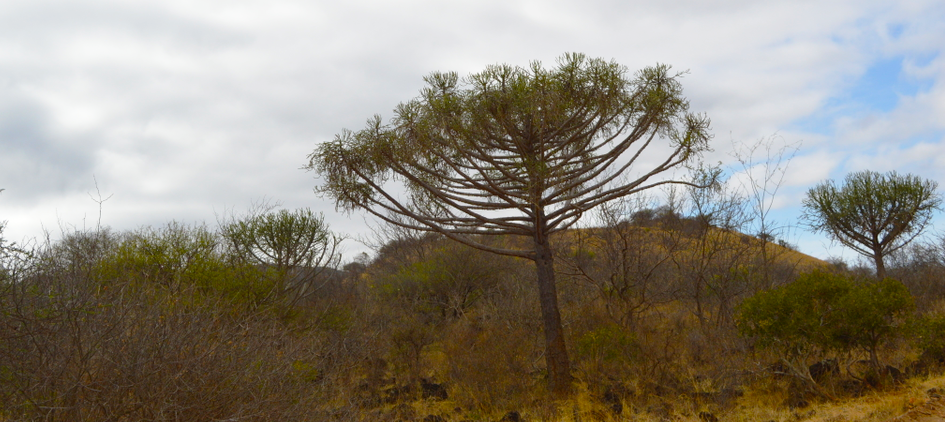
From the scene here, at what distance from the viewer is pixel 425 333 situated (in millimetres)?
→ 11383

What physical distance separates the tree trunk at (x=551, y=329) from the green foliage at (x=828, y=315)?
105 inches

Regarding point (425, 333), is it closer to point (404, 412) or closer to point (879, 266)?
point (404, 412)

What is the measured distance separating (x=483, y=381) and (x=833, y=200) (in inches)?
629

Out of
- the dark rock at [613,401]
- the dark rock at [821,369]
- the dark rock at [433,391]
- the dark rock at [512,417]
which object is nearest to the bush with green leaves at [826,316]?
the dark rock at [821,369]

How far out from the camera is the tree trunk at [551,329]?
795 cm

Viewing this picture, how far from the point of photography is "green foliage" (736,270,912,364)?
7.10m

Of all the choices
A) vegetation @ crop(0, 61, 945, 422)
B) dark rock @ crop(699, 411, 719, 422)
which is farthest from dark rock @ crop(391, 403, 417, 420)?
dark rock @ crop(699, 411, 719, 422)

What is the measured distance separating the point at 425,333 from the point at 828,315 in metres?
7.00

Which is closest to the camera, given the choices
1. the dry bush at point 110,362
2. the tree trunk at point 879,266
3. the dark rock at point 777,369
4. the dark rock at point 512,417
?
the dry bush at point 110,362

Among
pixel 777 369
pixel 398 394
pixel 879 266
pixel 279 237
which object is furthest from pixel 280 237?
pixel 879 266

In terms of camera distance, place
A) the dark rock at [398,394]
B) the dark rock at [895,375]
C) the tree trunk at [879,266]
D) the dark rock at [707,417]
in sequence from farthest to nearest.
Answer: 1. the tree trunk at [879,266]
2. the dark rock at [398,394]
3. the dark rock at [895,375]
4. the dark rock at [707,417]

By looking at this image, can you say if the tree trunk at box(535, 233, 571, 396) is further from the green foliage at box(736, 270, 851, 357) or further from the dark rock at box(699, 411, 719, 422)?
the green foliage at box(736, 270, 851, 357)

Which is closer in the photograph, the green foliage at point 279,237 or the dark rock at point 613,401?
the dark rock at point 613,401

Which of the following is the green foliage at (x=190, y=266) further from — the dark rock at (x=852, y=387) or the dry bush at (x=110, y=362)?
the dark rock at (x=852, y=387)
